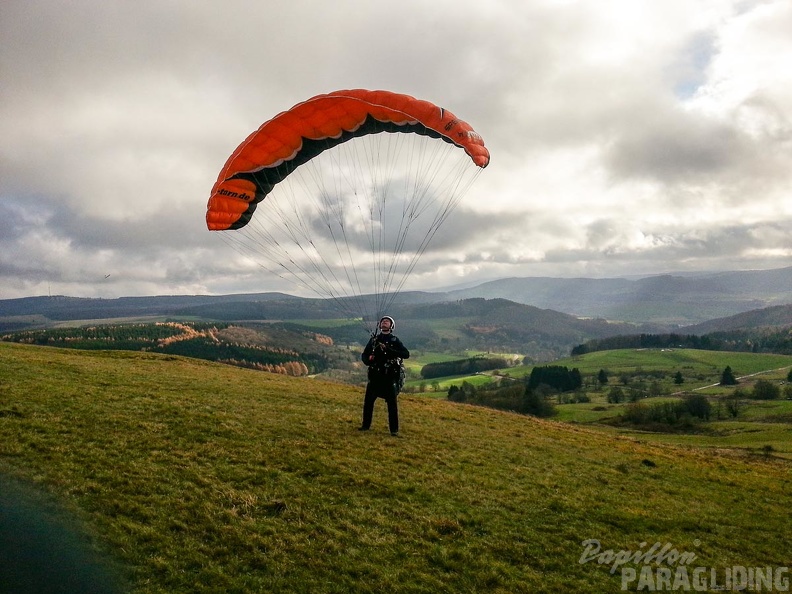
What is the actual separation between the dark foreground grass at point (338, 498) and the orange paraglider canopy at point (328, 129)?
8.22 metres

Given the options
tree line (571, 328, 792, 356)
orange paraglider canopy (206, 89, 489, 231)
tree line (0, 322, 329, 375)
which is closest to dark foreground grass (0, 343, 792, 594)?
orange paraglider canopy (206, 89, 489, 231)

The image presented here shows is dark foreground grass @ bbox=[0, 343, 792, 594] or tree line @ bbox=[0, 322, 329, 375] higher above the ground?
dark foreground grass @ bbox=[0, 343, 792, 594]

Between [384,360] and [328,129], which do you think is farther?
[328,129]

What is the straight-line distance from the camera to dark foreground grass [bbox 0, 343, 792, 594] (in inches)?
256

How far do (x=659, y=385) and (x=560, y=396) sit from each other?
96.6 ft

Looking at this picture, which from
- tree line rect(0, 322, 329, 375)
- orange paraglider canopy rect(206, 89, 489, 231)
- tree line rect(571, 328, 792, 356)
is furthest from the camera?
tree line rect(571, 328, 792, 356)

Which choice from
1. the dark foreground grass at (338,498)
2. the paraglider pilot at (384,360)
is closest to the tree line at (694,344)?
the dark foreground grass at (338,498)

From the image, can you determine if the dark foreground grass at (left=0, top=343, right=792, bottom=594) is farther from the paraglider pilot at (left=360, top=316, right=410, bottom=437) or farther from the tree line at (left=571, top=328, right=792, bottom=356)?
the tree line at (left=571, top=328, right=792, bottom=356)

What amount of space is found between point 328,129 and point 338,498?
41.1 ft

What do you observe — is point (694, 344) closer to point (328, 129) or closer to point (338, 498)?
point (328, 129)

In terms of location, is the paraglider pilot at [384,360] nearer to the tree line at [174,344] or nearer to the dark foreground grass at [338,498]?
the dark foreground grass at [338,498]

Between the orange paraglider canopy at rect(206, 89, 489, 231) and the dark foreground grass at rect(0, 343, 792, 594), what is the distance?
8.22 meters

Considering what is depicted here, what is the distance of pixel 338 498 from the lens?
8.71 metres

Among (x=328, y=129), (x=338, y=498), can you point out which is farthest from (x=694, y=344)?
(x=338, y=498)
